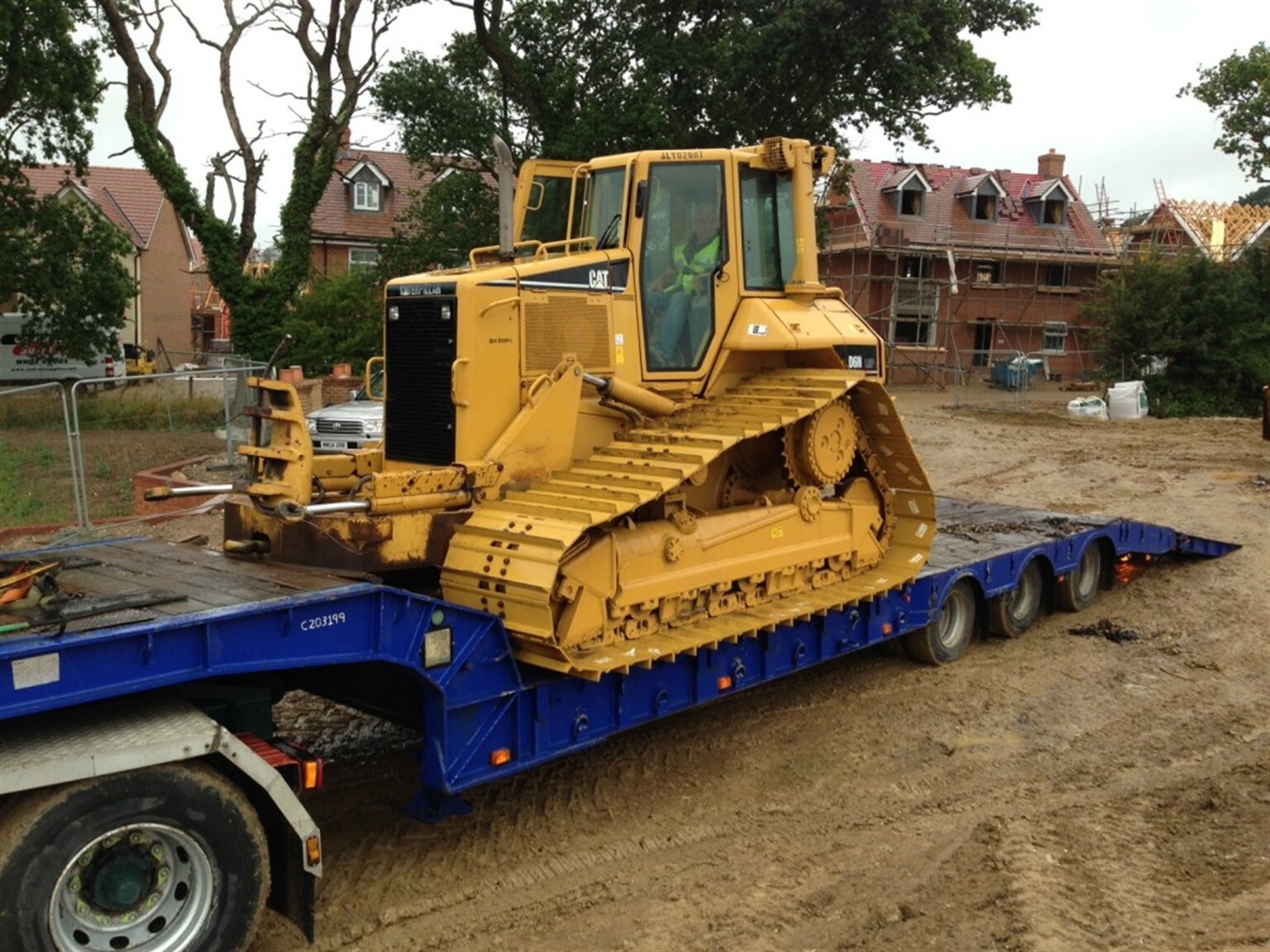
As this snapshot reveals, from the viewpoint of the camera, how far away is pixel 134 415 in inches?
738

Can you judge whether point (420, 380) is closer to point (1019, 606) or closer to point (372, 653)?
point (372, 653)

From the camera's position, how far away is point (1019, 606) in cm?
1010

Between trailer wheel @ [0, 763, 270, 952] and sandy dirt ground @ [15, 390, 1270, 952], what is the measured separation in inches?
21.7

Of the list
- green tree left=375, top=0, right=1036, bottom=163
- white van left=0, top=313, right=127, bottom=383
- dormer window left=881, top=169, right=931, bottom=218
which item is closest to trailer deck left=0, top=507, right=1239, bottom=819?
green tree left=375, top=0, right=1036, bottom=163

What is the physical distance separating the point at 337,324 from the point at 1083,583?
61.9ft

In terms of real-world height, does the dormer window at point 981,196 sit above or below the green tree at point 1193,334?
above

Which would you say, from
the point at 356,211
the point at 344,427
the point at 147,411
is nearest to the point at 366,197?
the point at 356,211

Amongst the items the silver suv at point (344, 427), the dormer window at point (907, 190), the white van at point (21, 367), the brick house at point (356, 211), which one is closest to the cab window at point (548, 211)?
the silver suv at point (344, 427)

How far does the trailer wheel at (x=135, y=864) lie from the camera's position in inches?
161

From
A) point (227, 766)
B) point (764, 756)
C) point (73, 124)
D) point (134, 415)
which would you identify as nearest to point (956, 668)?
point (764, 756)

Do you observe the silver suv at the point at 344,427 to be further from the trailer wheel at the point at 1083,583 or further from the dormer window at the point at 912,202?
the dormer window at the point at 912,202

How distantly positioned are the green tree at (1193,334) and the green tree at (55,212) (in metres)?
24.4

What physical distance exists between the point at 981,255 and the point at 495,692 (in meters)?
34.9

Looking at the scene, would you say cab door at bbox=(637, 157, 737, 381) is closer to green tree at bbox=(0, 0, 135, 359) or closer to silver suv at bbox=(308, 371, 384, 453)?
silver suv at bbox=(308, 371, 384, 453)
